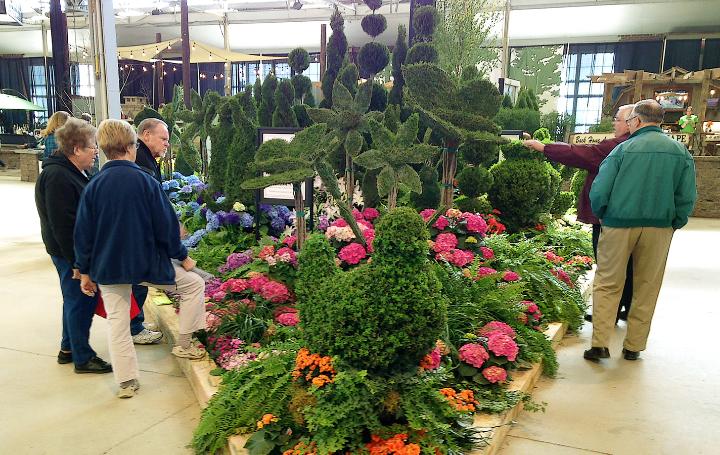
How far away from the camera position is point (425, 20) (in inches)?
195

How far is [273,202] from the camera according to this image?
14.4ft

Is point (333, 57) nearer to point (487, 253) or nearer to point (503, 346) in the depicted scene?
point (487, 253)

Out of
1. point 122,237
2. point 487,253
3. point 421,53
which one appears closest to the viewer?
point 122,237

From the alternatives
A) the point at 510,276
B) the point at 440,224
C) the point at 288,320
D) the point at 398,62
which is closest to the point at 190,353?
the point at 288,320

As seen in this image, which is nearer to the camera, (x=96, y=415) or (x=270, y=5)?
(x=96, y=415)

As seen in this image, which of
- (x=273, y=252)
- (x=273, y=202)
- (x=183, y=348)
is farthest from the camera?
(x=273, y=202)

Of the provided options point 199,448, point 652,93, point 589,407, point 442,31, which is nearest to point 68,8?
point 442,31

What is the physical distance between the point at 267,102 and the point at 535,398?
12.0 ft

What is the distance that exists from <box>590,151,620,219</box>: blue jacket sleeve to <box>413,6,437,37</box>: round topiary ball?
7.85ft

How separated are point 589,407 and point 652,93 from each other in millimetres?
10673

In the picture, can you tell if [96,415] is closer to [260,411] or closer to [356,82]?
[260,411]

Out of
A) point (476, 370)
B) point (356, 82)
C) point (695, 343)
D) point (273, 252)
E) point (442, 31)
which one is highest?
point (442, 31)

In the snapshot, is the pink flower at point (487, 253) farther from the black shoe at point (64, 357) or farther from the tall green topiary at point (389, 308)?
the black shoe at point (64, 357)

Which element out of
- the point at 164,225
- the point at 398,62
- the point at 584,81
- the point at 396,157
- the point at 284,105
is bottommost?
the point at 164,225
